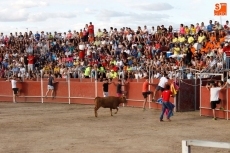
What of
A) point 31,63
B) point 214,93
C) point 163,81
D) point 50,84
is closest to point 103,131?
point 214,93

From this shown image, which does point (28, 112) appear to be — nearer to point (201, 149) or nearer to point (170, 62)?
point (170, 62)

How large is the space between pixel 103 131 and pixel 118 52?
14.6m

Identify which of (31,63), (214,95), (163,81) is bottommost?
(214,95)

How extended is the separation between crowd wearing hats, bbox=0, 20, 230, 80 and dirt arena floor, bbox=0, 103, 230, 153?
3269mm

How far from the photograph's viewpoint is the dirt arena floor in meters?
13.3

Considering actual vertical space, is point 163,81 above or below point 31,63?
below

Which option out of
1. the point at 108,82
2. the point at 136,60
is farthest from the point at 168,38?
the point at 108,82

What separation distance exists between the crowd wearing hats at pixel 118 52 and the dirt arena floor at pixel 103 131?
3.27m

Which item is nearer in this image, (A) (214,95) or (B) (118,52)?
(A) (214,95)

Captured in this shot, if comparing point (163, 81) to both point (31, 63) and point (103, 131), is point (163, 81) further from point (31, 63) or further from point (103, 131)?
point (31, 63)

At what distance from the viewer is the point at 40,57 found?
1372 inches

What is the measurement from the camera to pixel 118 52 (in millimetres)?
30906

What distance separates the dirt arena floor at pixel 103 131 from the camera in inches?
523

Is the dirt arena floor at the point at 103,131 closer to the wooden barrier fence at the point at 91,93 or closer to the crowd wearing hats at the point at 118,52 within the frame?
the wooden barrier fence at the point at 91,93
